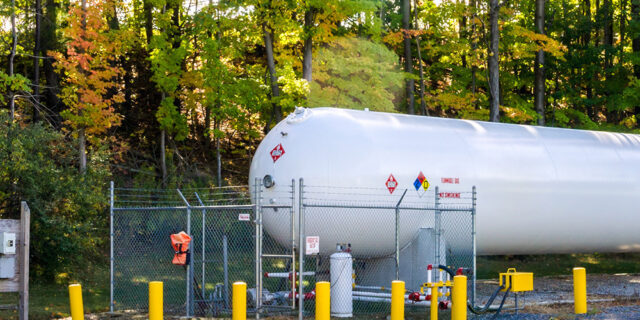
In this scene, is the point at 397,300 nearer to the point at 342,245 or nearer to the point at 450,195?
the point at 342,245

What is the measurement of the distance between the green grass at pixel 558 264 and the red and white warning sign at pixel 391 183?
846 cm

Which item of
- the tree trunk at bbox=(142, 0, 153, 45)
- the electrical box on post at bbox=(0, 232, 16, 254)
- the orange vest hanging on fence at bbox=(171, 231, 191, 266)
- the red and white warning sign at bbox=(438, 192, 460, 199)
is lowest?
the orange vest hanging on fence at bbox=(171, 231, 191, 266)

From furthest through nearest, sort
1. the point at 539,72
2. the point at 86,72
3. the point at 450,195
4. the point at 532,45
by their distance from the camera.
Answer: the point at 539,72
the point at 532,45
the point at 86,72
the point at 450,195

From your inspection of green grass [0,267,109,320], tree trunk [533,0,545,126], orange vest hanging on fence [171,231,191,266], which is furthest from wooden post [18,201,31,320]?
tree trunk [533,0,545,126]

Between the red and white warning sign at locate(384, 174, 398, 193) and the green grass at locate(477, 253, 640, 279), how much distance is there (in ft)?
27.8

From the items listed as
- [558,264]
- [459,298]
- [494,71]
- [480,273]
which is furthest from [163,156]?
[459,298]

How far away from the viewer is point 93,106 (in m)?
A: 24.2

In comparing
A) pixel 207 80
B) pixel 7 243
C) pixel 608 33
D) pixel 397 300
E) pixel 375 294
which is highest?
pixel 608 33

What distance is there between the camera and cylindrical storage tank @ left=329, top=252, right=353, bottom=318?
14.8m

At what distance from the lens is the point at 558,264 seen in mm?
27453

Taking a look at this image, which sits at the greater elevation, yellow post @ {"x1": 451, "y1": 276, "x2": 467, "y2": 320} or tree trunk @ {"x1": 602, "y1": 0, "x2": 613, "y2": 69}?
tree trunk @ {"x1": 602, "y1": 0, "x2": 613, "y2": 69}

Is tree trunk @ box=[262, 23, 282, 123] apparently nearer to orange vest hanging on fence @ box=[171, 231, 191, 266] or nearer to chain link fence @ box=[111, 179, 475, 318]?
chain link fence @ box=[111, 179, 475, 318]

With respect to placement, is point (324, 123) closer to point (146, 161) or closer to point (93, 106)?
point (93, 106)

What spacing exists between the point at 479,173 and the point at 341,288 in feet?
15.7
